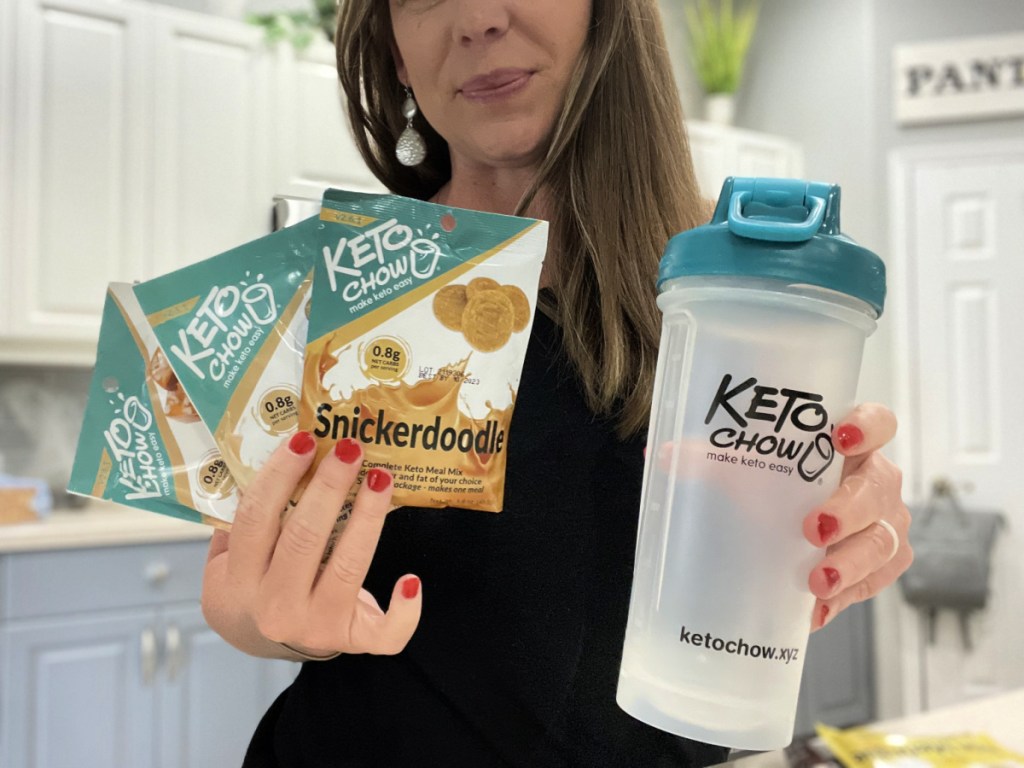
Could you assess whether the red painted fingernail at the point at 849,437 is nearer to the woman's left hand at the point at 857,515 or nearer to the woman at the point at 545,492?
the woman's left hand at the point at 857,515

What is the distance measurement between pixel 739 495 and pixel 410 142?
0.52 m

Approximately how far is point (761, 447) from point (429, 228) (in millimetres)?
208

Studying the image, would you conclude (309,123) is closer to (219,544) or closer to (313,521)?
(219,544)

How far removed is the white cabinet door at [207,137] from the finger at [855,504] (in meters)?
2.14

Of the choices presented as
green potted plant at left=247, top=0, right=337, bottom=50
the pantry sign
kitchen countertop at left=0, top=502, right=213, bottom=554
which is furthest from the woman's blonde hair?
the pantry sign

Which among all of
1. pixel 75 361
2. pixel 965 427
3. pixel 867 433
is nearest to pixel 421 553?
pixel 867 433

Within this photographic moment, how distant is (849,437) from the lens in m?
0.40

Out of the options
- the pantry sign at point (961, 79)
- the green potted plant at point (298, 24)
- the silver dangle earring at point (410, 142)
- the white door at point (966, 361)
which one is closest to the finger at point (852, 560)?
the silver dangle earring at point (410, 142)

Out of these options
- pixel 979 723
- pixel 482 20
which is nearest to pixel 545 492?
pixel 482 20

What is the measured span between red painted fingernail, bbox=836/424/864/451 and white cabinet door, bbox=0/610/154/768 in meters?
1.87

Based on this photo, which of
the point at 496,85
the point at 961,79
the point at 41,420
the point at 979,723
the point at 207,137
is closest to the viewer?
the point at 496,85

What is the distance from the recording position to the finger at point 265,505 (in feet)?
1.44

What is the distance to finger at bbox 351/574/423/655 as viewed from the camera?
18.5 inches

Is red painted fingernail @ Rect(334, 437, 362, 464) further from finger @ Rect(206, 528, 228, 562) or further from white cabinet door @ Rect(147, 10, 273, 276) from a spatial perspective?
white cabinet door @ Rect(147, 10, 273, 276)
